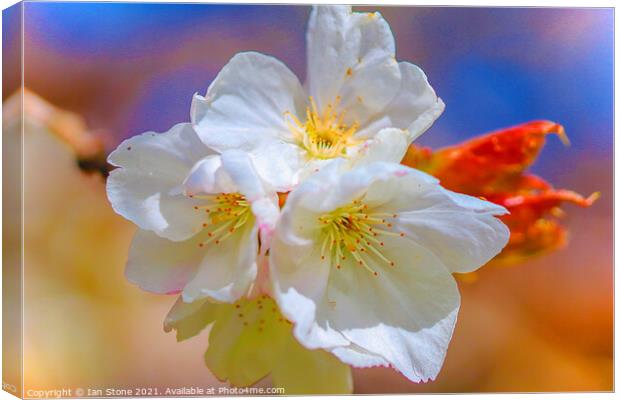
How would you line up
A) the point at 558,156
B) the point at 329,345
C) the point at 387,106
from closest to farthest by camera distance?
the point at 329,345
the point at 387,106
the point at 558,156

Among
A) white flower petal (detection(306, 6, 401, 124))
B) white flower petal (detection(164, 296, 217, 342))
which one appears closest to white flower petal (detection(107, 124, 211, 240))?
white flower petal (detection(164, 296, 217, 342))

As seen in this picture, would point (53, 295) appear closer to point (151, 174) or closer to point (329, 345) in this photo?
point (151, 174)

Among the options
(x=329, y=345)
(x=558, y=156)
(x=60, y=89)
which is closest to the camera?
(x=329, y=345)

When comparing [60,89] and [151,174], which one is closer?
[151,174]

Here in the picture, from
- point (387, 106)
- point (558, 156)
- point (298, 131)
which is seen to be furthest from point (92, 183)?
point (558, 156)

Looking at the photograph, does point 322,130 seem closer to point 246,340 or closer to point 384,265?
point 384,265

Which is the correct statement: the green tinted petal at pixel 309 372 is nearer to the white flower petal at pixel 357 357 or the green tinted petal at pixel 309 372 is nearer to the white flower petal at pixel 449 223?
the white flower petal at pixel 357 357

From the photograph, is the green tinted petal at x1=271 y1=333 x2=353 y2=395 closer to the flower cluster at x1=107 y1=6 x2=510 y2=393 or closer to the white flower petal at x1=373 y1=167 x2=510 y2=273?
the flower cluster at x1=107 y1=6 x2=510 y2=393

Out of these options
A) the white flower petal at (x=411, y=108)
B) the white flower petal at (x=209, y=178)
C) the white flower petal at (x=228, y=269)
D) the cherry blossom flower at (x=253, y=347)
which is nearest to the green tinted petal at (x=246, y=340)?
the cherry blossom flower at (x=253, y=347)
